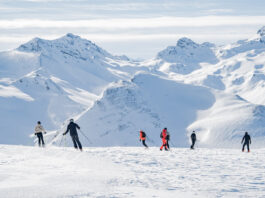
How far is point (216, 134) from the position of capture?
597 ft

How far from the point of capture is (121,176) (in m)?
18.5

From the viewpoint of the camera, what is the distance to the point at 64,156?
24.0 meters

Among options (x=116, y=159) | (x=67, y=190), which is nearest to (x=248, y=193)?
(x=67, y=190)

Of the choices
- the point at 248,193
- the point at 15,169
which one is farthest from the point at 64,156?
the point at 248,193

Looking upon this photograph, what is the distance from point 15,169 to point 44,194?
5.13 m

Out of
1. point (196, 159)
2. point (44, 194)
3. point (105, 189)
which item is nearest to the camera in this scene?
point (44, 194)

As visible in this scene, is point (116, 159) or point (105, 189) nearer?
point (105, 189)

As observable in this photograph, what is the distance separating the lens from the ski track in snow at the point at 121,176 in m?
15.7

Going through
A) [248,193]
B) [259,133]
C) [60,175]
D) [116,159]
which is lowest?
[248,193]

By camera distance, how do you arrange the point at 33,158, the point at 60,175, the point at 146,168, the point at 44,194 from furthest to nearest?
1. the point at 33,158
2. the point at 146,168
3. the point at 60,175
4. the point at 44,194

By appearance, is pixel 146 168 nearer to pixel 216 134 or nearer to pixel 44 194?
pixel 44 194

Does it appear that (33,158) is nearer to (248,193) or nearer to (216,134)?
(248,193)

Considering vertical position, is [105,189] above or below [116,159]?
below

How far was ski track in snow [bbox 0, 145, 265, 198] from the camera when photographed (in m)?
15.7
